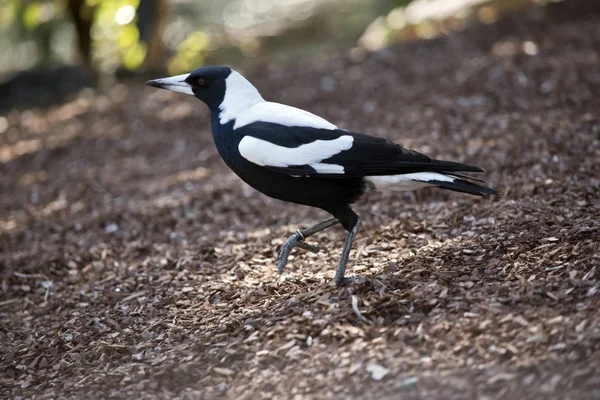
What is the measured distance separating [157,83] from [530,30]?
17.5 ft

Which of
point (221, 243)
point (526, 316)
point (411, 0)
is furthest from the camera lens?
point (411, 0)

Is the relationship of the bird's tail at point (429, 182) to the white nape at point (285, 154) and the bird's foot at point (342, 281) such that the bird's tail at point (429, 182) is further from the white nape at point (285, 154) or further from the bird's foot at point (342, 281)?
the bird's foot at point (342, 281)

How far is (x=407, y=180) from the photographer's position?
3.32 metres

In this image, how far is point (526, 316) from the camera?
2871 mm

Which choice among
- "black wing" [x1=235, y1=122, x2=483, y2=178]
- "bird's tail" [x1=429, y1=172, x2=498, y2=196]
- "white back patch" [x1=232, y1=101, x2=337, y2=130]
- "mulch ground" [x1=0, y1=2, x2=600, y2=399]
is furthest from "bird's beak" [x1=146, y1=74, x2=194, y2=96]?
"bird's tail" [x1=429, y1=172, x2=498, y2=196]

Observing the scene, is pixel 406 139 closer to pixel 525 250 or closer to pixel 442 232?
pixel 442 232

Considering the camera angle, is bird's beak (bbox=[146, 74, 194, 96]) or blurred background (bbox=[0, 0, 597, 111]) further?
blurred background (bbox=[0, 0, 597, 111])

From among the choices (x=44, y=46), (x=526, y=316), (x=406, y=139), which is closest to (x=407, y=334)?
(x=526, y=316)

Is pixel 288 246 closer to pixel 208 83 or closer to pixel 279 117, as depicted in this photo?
pixel 279 117

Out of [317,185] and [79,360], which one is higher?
[317,185]

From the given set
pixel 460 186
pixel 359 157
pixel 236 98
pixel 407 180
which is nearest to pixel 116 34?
pixel 236 98

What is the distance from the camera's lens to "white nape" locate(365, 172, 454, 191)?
326 centimetres

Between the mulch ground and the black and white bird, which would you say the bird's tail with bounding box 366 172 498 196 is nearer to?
the black and white bird

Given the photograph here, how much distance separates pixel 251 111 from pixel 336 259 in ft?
3.26
